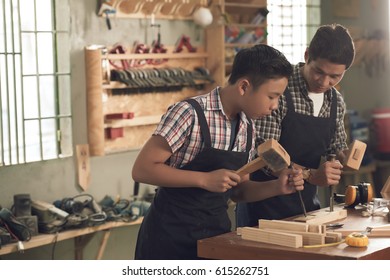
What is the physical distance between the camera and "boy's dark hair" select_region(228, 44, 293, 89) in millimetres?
2688

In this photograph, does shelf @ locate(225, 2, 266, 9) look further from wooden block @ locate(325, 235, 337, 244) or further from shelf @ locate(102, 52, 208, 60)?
wooden block @ locate(325, 235, 337, 244)

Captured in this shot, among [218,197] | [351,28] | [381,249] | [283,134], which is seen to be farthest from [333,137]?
[351,28]

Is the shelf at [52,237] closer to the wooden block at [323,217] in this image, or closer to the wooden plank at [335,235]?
the wooden block at [323,217]

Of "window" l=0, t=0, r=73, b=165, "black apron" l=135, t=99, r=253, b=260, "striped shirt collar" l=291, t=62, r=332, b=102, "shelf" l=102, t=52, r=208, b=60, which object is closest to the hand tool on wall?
"black apron" l=135, t=99, r=253, b=260

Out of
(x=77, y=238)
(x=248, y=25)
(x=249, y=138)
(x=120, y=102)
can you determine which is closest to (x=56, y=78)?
(x=120, y=102)

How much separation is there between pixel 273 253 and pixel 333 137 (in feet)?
3.33

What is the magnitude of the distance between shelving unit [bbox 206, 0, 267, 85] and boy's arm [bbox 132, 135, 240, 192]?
8.60 feet

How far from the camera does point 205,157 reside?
9.02 ft

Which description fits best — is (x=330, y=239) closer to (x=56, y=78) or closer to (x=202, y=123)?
(x=202, y=123)

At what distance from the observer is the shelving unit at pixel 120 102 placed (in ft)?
15.1

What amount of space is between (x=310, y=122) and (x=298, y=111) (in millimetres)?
65

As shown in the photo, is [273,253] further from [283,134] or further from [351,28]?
[351,28]

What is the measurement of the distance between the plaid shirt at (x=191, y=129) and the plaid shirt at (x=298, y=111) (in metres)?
0.32

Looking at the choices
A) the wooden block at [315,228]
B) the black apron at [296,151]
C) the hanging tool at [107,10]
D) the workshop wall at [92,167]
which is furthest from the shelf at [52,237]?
the wooden block at [315,228]
